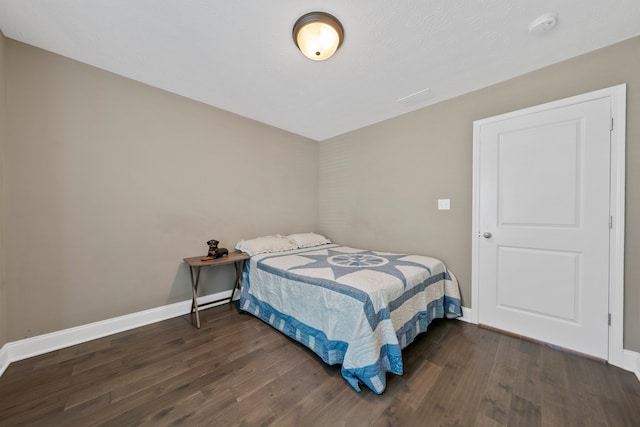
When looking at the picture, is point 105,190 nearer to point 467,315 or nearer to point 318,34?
point 318,34

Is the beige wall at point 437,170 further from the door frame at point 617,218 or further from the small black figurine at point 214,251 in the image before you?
the small black figurine at point 214,251

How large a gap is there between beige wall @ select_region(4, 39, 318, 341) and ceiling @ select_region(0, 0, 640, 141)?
27 centimetres

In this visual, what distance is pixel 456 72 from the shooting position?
2066 millimetres

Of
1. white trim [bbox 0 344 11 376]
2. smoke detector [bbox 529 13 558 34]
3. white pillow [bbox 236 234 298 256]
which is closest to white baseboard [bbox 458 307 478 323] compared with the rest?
white pillow [bbox 236 234 298 256]

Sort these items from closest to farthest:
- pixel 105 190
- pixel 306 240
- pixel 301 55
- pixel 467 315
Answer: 1. pixel 301 55
2. pixel 105 190
3. pixel 467 315
4. pixel 306 240

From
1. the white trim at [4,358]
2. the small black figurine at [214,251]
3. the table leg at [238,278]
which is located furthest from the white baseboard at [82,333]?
the small black figurine at [214,251]

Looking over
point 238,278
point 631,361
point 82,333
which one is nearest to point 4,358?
point 82,333

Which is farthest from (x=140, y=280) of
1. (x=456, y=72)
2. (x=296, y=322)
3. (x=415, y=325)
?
(x=456, y=72)

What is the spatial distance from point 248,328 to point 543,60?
3.53 metres

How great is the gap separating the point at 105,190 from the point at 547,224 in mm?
3920

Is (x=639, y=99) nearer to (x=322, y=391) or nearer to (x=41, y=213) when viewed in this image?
(x=322, y=391)

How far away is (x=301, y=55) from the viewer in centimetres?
186

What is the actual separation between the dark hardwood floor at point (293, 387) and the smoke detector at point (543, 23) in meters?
2.37

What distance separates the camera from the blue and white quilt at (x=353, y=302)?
1494 millimetres
